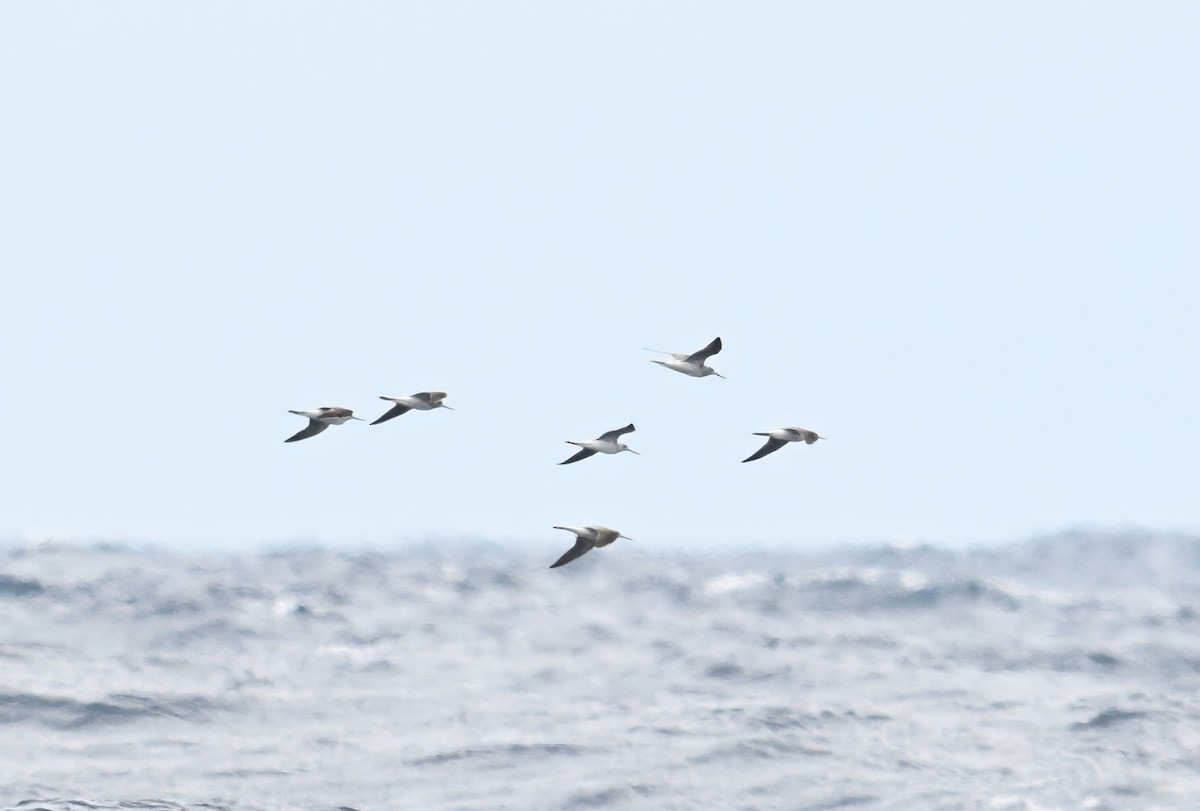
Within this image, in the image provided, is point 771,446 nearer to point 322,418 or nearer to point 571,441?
point 571,441

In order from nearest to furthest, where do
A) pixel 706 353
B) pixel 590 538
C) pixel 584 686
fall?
1. pixel 590 538
2. pixel 706 353
3. pixel 584 686

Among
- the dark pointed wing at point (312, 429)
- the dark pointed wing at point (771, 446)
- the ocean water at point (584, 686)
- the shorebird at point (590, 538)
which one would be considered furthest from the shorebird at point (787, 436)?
the ocean water at point (584, 686)

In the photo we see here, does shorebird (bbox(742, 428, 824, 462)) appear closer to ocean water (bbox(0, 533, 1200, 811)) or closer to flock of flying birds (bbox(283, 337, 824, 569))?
flock of flying birds (bbox(283, 337, 824, 569))

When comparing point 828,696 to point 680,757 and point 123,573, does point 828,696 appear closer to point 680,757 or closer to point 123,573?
point 680,757

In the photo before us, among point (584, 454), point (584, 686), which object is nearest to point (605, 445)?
point (584, 454)

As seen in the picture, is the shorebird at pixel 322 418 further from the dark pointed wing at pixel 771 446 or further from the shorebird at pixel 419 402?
the dark pointed wing at pixel 771 446

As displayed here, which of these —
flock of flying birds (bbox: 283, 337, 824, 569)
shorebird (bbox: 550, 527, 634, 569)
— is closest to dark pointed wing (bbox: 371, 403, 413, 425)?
flock of flying birds (bbox: 283, 337, 824, 569)

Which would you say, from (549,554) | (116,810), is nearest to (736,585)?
(549,554)

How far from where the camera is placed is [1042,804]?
2403 inches

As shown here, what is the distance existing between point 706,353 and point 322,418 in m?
9.51

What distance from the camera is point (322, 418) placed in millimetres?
42750

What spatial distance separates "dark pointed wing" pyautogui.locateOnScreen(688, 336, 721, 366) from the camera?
40.8 m

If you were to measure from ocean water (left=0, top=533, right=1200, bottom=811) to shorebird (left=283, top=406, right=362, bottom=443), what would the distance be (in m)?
21.6

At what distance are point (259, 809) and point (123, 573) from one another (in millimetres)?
45717
